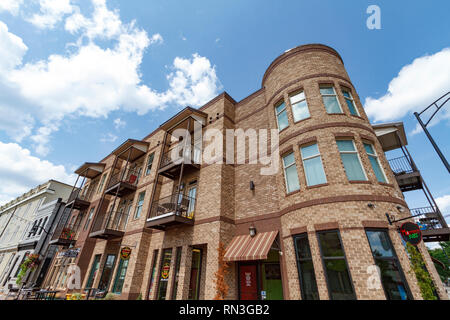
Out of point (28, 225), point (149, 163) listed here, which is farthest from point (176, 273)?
point (28, 225)

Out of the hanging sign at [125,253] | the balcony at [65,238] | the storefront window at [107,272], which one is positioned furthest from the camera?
the balcony at [65,238]

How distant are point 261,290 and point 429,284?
573 centimetres

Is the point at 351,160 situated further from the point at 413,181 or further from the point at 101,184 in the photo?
the point at 101,184

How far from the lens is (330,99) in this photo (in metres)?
10.2

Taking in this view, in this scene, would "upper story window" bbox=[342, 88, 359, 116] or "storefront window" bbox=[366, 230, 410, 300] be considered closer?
"storefront window" bbox=[366, 230, 410, 300]

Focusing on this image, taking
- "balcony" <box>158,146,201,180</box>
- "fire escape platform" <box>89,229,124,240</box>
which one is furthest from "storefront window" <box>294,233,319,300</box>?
"fire escape platform" <box>89,229,124,240</box>

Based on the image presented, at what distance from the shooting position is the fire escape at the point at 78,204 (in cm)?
1980

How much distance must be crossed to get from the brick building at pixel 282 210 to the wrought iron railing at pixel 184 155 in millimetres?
116

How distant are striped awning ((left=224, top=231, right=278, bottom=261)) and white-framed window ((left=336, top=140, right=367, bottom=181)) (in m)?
3.94

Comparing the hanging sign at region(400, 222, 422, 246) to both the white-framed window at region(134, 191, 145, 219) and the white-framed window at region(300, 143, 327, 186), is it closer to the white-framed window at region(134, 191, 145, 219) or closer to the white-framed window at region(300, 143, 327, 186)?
the white-framed window at region(300, 143, 327, 186)

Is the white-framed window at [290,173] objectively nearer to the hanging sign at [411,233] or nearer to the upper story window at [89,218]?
the hanging sign at [411,233]

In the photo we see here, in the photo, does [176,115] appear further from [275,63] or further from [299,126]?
[299,126]

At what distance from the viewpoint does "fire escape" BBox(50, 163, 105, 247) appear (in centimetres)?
1980

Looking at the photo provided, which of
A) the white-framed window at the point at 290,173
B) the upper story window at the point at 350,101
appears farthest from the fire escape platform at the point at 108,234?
the upper story window at the point at 350,101
